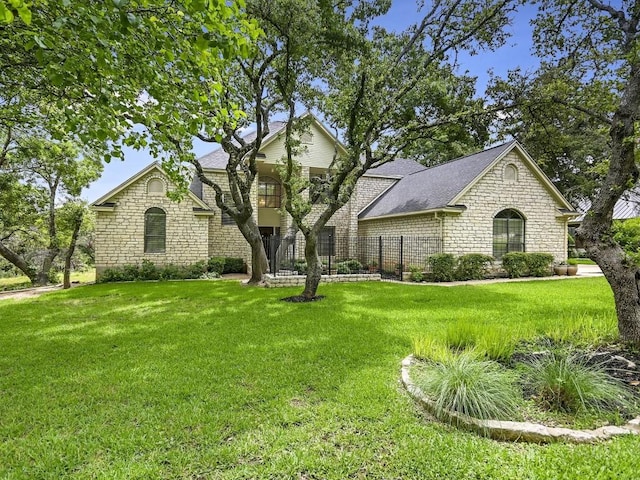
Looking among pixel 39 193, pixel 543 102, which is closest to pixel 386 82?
pixel 543 102

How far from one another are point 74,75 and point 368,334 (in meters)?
5.64

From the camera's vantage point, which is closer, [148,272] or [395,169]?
[148,272]

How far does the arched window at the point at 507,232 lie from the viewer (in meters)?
16.1

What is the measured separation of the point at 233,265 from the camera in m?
18.6

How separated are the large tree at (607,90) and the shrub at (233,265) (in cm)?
1528

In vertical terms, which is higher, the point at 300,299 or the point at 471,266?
the point at 471,266

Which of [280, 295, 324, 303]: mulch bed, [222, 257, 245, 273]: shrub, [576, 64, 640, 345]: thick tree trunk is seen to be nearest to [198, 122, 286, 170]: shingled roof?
[222, 257, 245, 273]: shrub

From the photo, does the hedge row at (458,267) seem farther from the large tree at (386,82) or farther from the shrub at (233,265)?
the shrub at (233,265)

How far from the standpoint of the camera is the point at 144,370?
4566 millimetres

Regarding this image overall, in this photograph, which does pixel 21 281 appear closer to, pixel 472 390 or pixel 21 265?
pixel 21 265

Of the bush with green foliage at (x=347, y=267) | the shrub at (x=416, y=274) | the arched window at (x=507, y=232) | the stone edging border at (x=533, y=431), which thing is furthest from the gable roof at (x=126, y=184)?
the stone edging border at (x=533, y=431)

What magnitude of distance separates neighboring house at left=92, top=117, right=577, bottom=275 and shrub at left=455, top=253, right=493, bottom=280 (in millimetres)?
615

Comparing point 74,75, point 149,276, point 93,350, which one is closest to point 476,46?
point 74,75

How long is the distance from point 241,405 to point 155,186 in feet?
51.0
